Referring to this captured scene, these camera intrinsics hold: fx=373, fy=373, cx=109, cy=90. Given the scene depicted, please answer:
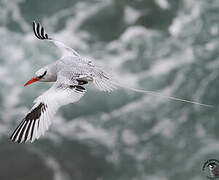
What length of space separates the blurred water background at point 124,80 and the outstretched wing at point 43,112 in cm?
430

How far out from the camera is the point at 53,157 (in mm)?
8297

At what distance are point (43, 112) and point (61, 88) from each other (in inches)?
14.1

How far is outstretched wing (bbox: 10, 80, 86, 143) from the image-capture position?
3.56 meters

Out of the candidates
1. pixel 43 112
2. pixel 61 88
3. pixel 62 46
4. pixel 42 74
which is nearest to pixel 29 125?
pixel 43 112

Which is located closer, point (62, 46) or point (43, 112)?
point (43, 112)

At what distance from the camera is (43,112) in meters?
3.74

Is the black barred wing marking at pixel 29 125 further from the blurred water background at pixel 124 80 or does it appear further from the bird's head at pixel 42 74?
the blurred water background at pixel 124 80

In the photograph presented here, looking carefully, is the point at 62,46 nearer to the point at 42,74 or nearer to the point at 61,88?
the point at 42,74

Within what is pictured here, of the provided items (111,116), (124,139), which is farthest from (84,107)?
(124,139)

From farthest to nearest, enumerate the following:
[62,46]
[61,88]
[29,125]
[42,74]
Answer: [62,46], [42,74], [61,88], [29,125]

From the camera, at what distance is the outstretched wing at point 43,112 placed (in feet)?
11.7

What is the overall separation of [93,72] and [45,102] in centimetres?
85

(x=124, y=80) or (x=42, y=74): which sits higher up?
(x=124, y=80)

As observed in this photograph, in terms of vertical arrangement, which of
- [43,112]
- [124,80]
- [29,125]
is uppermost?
[124,80]
